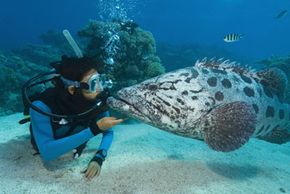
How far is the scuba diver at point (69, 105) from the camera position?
4238 mm

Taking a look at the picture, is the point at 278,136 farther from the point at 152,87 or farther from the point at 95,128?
the point at 95,128

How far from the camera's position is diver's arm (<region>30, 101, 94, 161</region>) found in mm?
4219

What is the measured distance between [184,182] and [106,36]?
17.5 ft

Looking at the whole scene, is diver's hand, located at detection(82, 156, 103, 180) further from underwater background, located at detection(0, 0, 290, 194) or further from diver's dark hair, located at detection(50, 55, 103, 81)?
diver's dark hair, located at detection(50, 55, 103, 81)

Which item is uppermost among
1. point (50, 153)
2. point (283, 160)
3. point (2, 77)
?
point (2, 77)

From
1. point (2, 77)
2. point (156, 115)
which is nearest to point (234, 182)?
point (156, 115)

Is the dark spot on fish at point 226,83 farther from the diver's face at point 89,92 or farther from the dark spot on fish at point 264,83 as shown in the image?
the diver's face at point 89,92

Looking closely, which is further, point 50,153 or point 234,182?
point 234,182

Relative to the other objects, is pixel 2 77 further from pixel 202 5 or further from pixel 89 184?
pixel 202 5

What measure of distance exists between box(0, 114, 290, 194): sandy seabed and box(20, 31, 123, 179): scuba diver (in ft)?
1.12

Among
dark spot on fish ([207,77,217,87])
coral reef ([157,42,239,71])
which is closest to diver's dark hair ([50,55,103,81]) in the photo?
dark spot on fish ([207,77,217,87])

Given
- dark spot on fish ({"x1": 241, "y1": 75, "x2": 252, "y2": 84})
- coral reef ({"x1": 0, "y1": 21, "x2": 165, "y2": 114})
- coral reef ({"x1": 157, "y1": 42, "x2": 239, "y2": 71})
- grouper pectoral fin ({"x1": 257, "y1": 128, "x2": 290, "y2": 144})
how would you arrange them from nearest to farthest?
dark spot on fish ({"x1": 241, "y1": 75, "x2": 252, "y2": 84})
grouper pectoral fin ({"x1": 257, "y1": 128, "x2": 290, "y2": 144})
coral reef ({"x1": 0, "y1": 21, "x2": 165, "y2": 114})
coral reef ({"x1": 157, "y1": 42, "x2": 239, "y2": 71})

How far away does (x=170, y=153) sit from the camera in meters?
5.69

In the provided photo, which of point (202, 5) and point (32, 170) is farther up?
point (202, 5)
